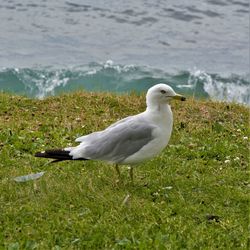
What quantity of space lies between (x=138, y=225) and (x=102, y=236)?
1.28ft

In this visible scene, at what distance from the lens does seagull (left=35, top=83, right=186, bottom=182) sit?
698 centimetres

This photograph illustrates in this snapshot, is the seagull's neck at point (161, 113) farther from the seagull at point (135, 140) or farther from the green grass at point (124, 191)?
the green grass at point (124, 191)

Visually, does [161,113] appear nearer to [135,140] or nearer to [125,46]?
→ [135,140]

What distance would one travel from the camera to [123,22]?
23.9m

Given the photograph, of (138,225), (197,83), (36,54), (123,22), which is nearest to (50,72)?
(36,54)

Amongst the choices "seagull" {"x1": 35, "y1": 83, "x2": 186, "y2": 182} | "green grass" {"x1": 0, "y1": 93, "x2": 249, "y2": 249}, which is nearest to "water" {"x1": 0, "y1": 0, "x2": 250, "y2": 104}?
"green grass" {"x1": 0, "y1": 93, "x2": 249, "y2": 249}

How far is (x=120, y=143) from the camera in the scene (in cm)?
703

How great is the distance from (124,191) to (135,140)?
20.2 inches

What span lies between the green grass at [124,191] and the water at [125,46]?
7419mm

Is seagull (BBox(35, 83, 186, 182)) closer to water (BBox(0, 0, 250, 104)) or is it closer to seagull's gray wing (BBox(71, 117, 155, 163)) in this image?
seagull's gray wing (BBox(71, 117, 155, 163))

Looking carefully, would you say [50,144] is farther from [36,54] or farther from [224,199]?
[36,54]

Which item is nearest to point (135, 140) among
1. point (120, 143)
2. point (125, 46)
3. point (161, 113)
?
point (120, 143)

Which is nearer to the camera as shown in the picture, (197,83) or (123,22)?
(197,83)

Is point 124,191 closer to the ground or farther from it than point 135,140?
closer to the ground
